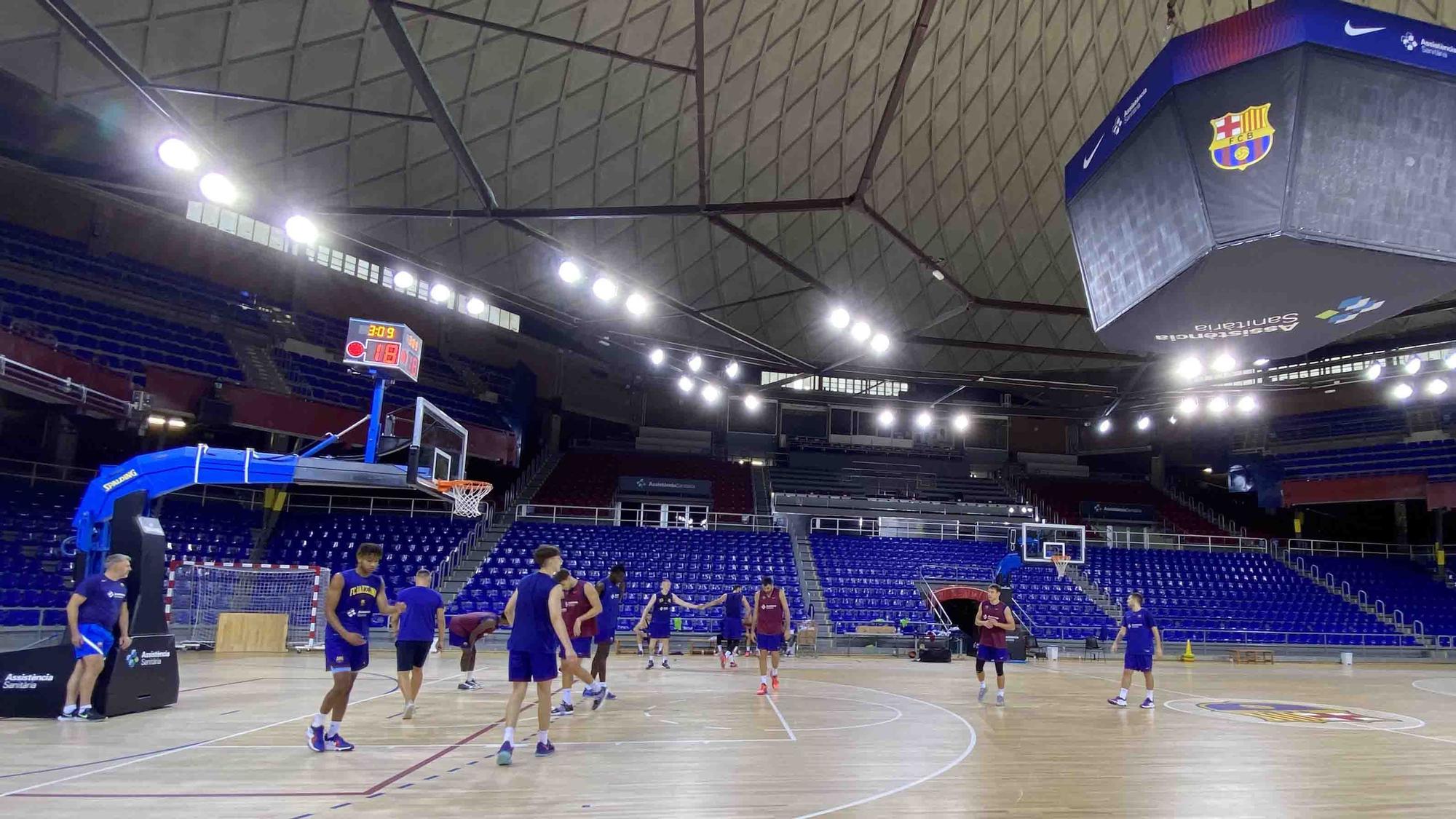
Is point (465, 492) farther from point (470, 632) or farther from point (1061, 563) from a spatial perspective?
point (1061, 563)

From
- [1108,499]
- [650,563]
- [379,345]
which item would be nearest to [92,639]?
[379,345]

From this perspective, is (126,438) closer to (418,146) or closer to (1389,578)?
(418,146)

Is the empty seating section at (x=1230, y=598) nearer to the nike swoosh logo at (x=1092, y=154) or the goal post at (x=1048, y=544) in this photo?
the goal post at (x=1048, y=544)

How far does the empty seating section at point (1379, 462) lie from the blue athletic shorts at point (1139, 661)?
30138 millimetres

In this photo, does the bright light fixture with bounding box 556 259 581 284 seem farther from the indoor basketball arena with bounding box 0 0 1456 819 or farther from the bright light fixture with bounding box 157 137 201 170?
the bright light fixture with bounding box 157 137 201 170

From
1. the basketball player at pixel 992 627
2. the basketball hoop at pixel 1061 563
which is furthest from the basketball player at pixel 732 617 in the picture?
the basketball hoop at pixel 1061 563

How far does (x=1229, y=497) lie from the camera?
45125 mm

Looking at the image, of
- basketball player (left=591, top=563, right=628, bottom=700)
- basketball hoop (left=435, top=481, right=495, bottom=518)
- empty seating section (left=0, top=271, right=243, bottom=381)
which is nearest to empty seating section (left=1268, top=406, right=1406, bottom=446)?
basketball player (left=591, top=563, right=628, bottom=700)

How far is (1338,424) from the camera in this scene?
128 feet

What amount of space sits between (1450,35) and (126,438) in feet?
107

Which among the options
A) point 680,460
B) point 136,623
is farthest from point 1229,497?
point 136,623

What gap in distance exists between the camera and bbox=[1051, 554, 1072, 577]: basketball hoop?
1168 inches

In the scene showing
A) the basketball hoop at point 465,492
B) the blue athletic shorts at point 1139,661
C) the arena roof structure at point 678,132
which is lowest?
the blue athletic shorts at point 1139,661

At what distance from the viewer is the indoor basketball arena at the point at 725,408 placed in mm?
8867
